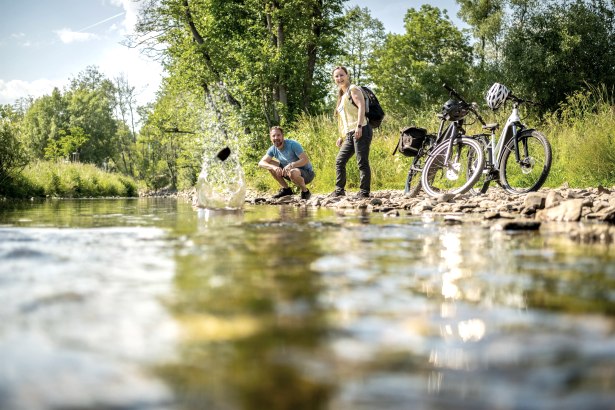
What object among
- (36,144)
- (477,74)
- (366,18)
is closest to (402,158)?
(477,74)

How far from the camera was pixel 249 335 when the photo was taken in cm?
153

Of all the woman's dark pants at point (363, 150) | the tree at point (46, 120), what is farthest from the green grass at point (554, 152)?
the tree at point (46, 120)

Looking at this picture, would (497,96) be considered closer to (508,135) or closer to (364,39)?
(508,135)

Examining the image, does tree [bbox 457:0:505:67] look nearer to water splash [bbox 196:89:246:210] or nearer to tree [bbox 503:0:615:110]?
tree [bbox 503:0:615:110]

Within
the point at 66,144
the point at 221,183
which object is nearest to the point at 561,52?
the point at 221,183

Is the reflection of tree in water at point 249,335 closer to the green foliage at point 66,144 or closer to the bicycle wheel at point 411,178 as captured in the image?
the bicycle wheel at point 411,178

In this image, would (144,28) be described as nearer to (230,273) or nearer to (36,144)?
(230,273)

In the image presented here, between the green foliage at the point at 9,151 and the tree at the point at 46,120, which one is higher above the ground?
the tree at the point at 46,120

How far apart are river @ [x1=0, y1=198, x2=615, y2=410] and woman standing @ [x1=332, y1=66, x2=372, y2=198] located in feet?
20.8

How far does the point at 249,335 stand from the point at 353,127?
8.53m

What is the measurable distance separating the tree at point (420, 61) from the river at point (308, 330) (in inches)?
1779

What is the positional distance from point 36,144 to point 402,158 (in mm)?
66338

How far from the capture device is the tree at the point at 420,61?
153ft

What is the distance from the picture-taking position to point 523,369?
1274mm
